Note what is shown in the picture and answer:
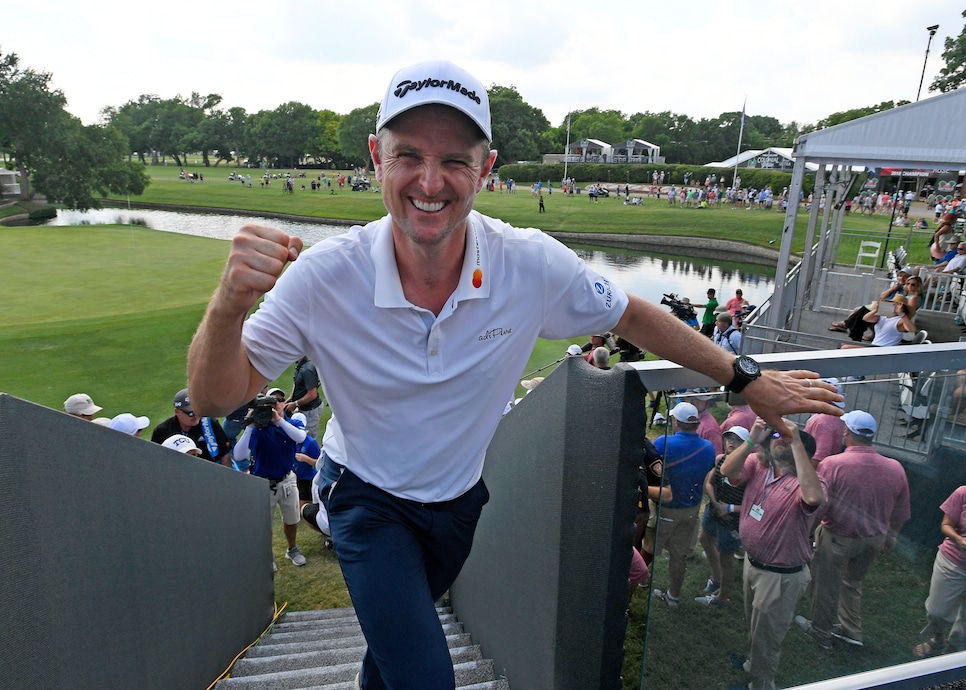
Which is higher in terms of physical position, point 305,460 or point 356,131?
point 356,131

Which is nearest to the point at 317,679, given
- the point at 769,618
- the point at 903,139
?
the point at 769,618

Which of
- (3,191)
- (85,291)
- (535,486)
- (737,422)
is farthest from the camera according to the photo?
(3,191)

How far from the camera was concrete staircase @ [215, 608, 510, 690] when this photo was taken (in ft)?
10.7

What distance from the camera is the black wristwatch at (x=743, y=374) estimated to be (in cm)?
203

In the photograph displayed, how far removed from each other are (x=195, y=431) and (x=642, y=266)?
35619mm

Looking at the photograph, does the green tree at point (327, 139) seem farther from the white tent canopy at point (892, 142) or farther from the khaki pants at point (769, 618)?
the khaki pants at point (769, 618)

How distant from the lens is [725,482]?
2066 mm

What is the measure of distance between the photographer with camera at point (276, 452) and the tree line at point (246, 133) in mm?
59010

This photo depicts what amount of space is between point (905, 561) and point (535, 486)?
1.41 m

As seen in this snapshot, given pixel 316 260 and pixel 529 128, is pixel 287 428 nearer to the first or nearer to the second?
pixel 316 260

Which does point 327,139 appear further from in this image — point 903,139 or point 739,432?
point 739,432

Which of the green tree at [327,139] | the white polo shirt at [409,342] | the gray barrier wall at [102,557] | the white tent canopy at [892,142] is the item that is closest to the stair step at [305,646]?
the gray barrier wall at [102,557]

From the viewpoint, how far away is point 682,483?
2.05 metres

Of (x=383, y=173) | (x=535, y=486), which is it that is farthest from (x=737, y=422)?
(x=383, y=173)
